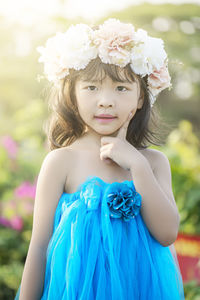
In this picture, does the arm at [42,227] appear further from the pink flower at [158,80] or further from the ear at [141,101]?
the pink flower at [158,80]

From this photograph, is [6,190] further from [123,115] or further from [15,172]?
[123,115]

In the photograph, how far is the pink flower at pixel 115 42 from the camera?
207cm

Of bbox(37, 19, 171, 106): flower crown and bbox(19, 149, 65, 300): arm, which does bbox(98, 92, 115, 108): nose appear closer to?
bbox(37, 19, 171, 106): flower crown

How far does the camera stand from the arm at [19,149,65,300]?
206 cm

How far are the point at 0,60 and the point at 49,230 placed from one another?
9.48 metres

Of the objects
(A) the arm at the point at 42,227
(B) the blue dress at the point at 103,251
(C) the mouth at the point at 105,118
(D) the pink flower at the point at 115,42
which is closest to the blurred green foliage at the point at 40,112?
(D) the pink flower at the point at 115,42

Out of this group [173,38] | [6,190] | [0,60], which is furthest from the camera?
[173,38]

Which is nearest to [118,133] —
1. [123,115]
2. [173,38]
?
[123,115]

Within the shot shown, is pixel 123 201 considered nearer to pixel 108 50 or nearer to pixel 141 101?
pixel 141 101

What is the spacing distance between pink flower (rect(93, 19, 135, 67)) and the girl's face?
114 mm

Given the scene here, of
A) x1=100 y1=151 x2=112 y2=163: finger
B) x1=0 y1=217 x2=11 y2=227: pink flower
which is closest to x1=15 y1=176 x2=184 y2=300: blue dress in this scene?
x1=100 y1=151 x2=112 y2=163: finger

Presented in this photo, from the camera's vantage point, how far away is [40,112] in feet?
23.2

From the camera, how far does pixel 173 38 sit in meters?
12.2

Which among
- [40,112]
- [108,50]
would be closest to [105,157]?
[108,50]
